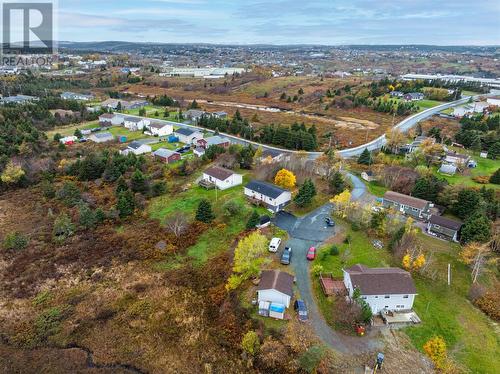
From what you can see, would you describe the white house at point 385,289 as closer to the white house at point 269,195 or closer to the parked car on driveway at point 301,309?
the parked car on driveway at point 301,309

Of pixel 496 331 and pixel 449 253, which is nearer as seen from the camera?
pixel 496 331

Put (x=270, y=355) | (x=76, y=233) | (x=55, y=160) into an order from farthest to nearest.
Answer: (x=55, y=160) < (x=76, y=233) < (x=270, y=355)

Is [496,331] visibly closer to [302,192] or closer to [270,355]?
[270,355]

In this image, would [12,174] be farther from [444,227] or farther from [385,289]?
[444,227]

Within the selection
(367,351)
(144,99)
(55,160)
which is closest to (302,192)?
(367,351)

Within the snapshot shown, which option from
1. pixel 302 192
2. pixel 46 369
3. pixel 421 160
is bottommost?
pixel 46 369

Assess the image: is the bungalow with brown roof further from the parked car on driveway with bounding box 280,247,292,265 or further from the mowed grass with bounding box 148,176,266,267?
the parked car on driveway with bounding box 280,247,292,265

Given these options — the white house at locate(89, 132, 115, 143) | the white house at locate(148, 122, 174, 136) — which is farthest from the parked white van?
the white house at locate(89, 132, 115, 143)

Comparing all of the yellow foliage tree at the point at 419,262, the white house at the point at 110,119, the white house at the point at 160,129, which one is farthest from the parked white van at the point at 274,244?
the white house at the point at 110,119
